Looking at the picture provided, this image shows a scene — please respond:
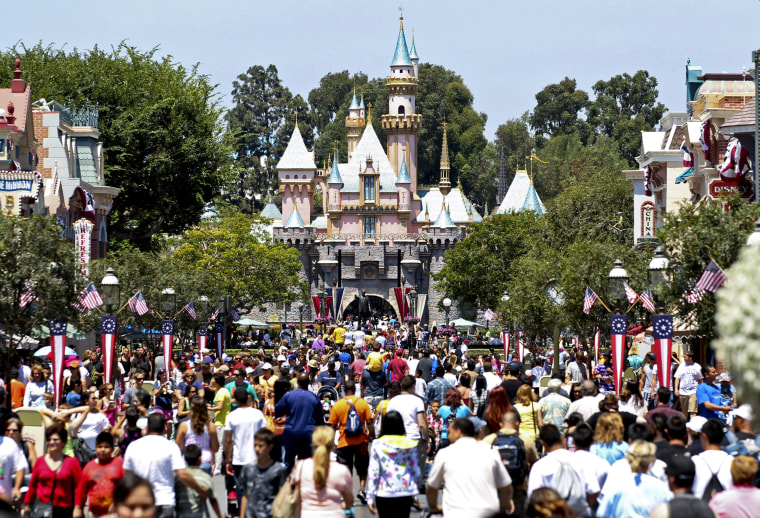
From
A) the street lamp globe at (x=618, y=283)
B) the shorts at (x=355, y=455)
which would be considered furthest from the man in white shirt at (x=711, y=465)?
the street lamp globe at (x=618, y=283)

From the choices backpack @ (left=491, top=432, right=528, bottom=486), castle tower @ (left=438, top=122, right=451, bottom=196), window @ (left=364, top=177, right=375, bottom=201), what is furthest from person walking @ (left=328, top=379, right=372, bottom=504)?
castle tower @ (left=438, top=122, right=451, bottom=196)

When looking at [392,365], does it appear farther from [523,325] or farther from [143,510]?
[523,325]

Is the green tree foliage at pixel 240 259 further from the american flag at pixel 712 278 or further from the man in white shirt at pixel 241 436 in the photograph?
the man in white shirt at pixel 241 436

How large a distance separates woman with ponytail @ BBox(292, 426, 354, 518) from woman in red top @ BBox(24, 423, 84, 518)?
2.21m

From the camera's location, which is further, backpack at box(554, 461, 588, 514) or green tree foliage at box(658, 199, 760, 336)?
green tree foliage at box(658, 199, 760, 336)

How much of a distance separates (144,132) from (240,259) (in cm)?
1914

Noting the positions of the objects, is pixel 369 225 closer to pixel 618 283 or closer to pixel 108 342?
pixel 108 342

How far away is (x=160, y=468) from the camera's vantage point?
408 inches

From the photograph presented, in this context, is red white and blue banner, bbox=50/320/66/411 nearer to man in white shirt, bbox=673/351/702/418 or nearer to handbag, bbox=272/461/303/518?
man in white shirt, bbox=673/351/702/418

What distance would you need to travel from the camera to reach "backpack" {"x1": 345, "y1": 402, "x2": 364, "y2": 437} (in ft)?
47.2

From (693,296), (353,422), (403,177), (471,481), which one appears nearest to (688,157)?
(693,296)

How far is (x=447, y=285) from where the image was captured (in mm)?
74000

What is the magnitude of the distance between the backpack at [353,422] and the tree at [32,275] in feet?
30.8

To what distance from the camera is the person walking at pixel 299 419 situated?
1377 centimetres
